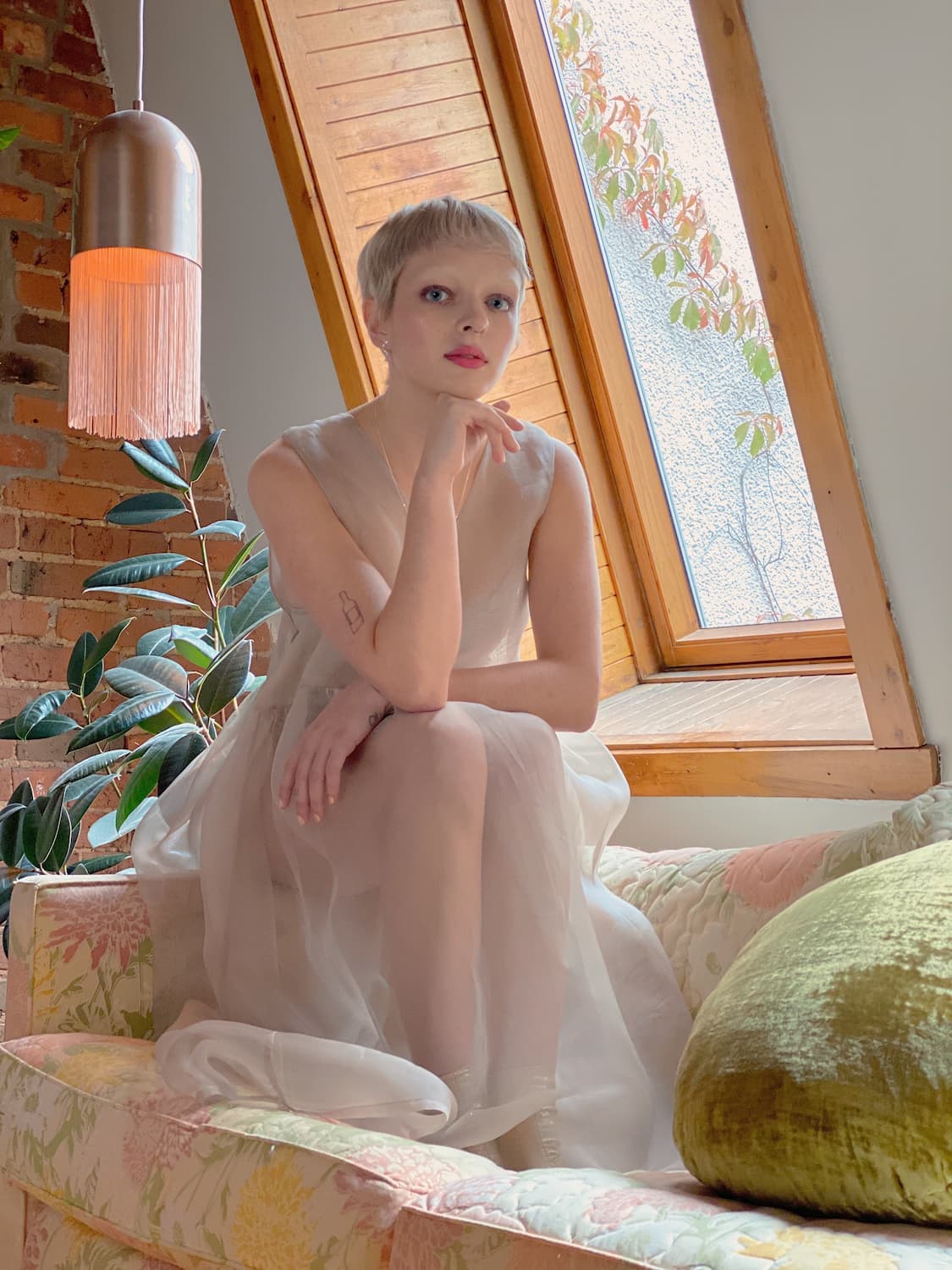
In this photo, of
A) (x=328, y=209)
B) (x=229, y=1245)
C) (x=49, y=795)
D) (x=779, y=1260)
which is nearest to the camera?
(x=779, y=1260)

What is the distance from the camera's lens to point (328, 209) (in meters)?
2.55

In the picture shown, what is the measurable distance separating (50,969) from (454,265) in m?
0.96

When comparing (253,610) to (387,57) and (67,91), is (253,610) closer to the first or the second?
(387,57)

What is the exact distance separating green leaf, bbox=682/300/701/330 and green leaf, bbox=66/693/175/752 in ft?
4.37

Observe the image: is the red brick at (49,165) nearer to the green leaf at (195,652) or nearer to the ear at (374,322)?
the green leaf at (195,652)

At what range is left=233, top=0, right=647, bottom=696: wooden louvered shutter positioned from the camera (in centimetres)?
253

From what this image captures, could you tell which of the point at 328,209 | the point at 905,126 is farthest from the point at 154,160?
the point at 328,209

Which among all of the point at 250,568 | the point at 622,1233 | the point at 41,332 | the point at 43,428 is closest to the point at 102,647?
the point at 250,568

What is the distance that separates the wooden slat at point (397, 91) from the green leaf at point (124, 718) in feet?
3.98

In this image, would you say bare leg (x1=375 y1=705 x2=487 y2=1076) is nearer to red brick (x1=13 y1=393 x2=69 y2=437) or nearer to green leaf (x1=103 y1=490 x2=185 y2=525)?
green leaf (x1=103 y1=490 x2=185 y2=525)

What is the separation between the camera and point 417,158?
2.68 metres

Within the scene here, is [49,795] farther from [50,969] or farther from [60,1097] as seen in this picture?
[60,1097]

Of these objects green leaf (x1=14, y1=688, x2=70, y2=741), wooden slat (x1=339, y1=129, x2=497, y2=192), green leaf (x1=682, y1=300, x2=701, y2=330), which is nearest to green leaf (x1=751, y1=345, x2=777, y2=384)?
green leaf (x1=682, y1=300, x2=701, y2=330)

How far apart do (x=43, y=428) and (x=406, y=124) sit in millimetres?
1130
